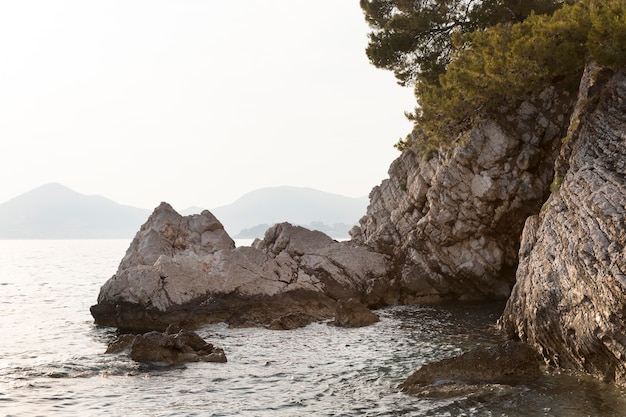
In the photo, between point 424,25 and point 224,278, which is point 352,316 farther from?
point 424,25

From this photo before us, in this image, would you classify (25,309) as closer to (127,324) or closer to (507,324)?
(127,324)

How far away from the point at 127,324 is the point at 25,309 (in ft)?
59.1

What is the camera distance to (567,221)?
2253 centimetres

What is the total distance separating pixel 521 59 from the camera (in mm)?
31766

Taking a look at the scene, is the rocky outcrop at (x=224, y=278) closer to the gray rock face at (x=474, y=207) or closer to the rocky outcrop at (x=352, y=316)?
the rocky outcrop at (x=352, y=316)

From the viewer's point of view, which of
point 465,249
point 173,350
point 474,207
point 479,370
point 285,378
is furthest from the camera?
point 465,249

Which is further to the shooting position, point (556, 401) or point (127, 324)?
point (127, 324)

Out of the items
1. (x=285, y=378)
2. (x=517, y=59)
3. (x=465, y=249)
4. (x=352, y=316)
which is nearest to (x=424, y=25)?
(x=517, y=59)

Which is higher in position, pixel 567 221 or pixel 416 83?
pixel 416 83

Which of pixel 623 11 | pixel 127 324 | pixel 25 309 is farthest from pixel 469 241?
pixel 25 309

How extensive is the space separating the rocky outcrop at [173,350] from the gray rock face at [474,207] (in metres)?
17.7

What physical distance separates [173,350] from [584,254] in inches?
676

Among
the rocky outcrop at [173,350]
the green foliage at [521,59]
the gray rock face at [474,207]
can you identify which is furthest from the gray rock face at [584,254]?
the rocky outcrop at [173,350]

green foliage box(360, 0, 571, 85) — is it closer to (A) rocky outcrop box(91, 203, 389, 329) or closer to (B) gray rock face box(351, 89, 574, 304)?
(B) gray rock face box(351, 89, 574, 304)
